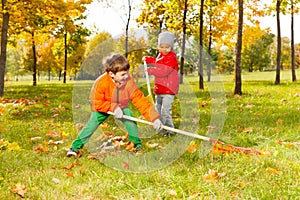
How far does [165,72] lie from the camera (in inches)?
226

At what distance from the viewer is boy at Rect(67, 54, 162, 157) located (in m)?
4.79

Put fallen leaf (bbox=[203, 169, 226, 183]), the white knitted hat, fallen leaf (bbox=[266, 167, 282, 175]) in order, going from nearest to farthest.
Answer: fallen leaf (bbox=[203, 169, 226, 183]) < fallen leaf (bbox=[266, 167, 282, 175]) < the white knitted hat

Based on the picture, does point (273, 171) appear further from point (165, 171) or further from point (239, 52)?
point (239, 52)

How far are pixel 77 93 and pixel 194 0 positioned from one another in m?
12.4

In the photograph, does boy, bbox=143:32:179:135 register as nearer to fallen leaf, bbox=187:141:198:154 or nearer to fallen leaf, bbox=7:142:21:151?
fallen leaf, bbox=187:141:198:154

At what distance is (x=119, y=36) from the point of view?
16.9ft

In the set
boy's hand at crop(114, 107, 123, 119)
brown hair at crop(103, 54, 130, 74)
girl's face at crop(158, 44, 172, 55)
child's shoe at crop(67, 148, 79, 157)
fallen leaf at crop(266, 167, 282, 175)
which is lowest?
fallen leaf at crop(266, 167, 282, 175)

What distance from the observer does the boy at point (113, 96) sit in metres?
4.79

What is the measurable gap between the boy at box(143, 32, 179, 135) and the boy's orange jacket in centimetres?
69

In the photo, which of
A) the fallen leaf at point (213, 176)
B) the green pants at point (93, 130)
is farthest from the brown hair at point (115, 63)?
the fallen leaf at point (213, 176)

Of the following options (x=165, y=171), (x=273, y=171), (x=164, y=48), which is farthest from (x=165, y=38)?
(x=273, y=171)

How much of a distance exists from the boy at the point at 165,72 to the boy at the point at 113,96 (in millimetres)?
696

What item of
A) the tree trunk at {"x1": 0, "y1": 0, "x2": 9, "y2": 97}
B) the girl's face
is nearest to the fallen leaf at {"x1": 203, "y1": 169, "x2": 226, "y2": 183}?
the girl's face

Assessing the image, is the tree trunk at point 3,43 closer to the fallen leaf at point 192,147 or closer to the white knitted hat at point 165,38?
the white knitted hat at point 165,38
